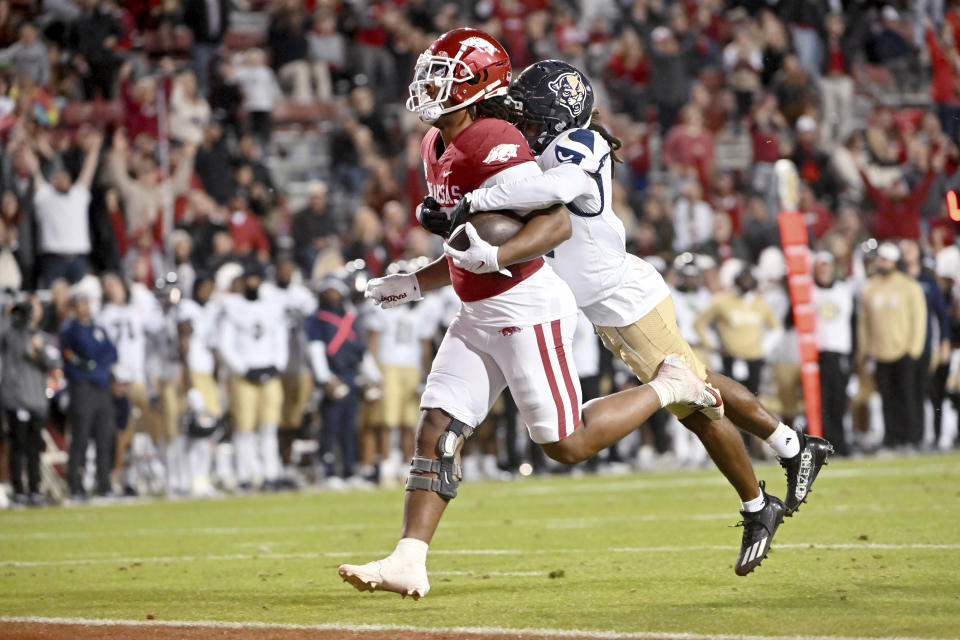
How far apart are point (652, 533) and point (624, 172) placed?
33.9 ft

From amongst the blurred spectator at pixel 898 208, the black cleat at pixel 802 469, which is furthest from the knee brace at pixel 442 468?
the blurred spectator at pixel 898 208

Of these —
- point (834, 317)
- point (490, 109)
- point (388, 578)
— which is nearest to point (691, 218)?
point (834, 317)

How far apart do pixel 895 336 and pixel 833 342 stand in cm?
70

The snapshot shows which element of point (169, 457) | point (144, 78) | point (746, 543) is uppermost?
point (144, 78)

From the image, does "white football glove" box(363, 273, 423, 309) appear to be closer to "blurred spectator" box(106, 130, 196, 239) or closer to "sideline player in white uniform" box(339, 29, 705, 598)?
"sideline player in white uniform" box(339, 29, 705, 598)

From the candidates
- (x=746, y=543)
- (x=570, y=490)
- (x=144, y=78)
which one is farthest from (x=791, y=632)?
(x=144, y=78)

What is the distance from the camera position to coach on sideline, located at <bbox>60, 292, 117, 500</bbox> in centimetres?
1355

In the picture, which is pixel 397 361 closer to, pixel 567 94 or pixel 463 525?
pixel 463 525

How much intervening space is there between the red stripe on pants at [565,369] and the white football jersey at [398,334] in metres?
9.33

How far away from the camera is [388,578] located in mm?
5199

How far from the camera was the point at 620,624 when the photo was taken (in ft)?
16.9

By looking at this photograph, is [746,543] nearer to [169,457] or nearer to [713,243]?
[169,457]

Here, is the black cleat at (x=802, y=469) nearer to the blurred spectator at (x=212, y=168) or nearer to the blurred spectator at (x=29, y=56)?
the blurred spectator at (x=212, y=168)

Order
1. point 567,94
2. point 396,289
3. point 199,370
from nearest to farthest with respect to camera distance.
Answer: point 396,289 → point 567,94 → point 199,370
